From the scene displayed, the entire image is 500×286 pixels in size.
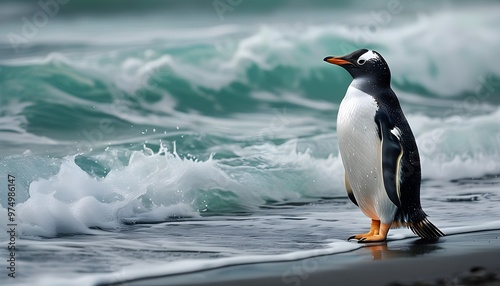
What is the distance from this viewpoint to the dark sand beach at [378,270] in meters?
3.79

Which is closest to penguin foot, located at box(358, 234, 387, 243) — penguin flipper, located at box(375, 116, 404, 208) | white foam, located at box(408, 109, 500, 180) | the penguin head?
penguin flipper, located at box(375, 116, 404, 208)

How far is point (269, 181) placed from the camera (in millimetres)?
7184

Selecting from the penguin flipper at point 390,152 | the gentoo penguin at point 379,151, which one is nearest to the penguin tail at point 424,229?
the gentoo penguin at point 379,151

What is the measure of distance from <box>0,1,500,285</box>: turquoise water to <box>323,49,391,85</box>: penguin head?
85 cm

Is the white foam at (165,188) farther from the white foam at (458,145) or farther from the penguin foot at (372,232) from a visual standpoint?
the penguin foot at (372,232)

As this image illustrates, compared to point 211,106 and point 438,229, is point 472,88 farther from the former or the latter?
point 438,229

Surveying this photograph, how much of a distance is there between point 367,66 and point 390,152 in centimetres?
Answer: 46

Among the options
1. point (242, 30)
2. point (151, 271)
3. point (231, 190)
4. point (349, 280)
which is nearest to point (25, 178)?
→ point (231, 190)

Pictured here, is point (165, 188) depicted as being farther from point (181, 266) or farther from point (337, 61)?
point (181, 266)

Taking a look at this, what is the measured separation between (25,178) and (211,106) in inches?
163

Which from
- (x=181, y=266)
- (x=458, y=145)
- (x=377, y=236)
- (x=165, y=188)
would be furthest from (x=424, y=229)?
(x=458, y=145)

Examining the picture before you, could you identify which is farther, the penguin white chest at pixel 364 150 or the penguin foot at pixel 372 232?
the penguin foot at pixel 372 232

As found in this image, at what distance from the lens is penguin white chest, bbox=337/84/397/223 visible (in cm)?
460

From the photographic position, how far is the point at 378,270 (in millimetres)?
3945
